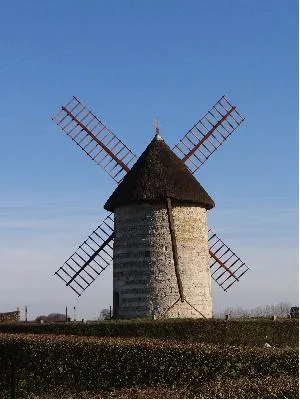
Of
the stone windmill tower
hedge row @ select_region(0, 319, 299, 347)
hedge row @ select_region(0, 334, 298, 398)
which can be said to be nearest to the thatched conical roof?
the stone windmill tower

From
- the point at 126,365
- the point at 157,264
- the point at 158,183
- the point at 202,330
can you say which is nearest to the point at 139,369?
the point at 126,365

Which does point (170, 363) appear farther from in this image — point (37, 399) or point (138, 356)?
point (37, 399)

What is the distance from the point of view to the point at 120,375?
14.9 metres

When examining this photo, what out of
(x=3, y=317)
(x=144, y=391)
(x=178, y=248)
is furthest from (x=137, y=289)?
(x=3, y=317)

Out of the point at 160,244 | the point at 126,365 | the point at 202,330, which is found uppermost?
the point at 160,244

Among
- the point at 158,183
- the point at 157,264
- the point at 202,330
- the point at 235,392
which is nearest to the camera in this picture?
the point at 235,392

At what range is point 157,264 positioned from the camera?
24547 millimetres

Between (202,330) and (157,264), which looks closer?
(202,330)

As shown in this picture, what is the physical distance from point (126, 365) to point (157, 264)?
31.9 ft

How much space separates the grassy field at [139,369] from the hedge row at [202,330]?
4.25 metres

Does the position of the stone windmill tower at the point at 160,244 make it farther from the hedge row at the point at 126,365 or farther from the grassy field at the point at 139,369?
the hedge row at the point at 126,365

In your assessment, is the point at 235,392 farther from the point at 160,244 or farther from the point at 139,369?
the point at 160,244

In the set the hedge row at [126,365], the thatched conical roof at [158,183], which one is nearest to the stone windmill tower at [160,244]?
the thatched conical roof at [158,183]

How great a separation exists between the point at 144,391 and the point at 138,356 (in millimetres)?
2590
